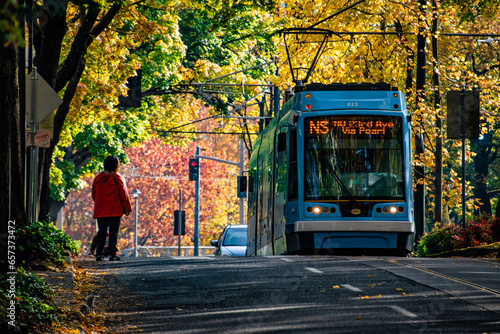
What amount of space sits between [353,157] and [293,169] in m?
1.12

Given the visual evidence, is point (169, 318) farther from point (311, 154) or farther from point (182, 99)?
point (182, 99)

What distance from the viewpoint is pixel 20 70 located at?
14.1 metres

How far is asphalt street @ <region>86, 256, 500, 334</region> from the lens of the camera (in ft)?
25.2

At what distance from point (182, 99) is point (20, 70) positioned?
24.7m

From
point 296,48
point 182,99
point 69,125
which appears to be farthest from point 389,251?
point 182,99

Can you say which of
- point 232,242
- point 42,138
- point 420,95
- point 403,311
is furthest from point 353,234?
point 232,242

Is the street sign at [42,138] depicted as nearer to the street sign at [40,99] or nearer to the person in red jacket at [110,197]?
the street sign at [40,99]

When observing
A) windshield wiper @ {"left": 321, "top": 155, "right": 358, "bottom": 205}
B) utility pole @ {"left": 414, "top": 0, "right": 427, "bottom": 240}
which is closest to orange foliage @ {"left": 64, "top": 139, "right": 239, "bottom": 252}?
utility pole @ {"left": 414, "top": 0, "right": 427, "bottom": 240}

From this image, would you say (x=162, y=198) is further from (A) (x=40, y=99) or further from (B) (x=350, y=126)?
(A) (x=40, y=99)

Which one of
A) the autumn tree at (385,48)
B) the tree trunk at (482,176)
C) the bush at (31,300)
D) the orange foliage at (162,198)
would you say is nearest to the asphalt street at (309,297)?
the bush at (31,300)

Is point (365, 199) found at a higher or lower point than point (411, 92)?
lower

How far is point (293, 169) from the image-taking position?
54.5ft

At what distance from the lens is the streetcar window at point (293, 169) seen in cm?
1648

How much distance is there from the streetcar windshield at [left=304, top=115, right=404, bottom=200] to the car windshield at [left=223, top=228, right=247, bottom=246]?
10.8 meters
